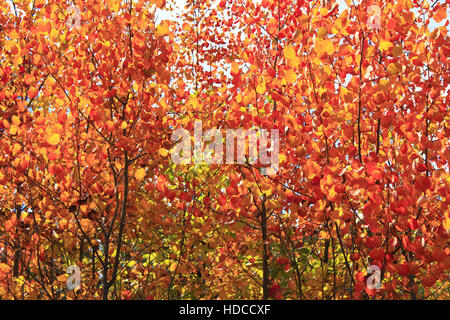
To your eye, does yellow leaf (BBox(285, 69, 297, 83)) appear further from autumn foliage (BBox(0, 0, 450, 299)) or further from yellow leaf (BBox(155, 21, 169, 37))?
yellow leaf (BBox(155, 21, 169, 37))

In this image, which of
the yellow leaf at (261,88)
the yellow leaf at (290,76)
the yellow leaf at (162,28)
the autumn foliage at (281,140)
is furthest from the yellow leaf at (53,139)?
the yellow leaf at (290,76)

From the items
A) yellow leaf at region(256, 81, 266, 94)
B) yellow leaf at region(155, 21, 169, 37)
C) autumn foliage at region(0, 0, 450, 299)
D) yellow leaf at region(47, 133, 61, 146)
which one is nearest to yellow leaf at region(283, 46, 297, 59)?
autumn foliage at region(0, 0, 450, 299)

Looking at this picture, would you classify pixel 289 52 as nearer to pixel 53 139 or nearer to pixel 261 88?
pixel 261 88

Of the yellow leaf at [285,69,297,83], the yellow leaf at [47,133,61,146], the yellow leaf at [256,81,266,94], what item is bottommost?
the yellow leaf at [47,133,61,146]

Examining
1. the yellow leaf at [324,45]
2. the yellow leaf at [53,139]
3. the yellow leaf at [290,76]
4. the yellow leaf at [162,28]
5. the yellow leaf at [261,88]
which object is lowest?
the yellow leaf at [53,139]

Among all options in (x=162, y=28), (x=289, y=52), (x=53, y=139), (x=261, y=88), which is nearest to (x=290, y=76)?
(x=289, y=52)

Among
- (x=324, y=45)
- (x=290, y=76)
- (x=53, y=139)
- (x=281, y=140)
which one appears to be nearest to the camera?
(x=324, y=45)

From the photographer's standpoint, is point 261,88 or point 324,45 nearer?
point 324,45

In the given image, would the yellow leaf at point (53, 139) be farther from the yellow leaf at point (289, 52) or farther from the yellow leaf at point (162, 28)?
Answer: the yellow leaf at point (289, 52)

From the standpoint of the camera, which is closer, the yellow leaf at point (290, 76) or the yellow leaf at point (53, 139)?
the yellow leaf at point (290, 76)
